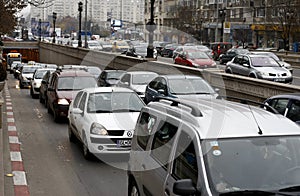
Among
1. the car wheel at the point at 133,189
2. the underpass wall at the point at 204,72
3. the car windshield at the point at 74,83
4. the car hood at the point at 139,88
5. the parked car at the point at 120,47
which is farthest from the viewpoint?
the parked car at the point at 120,47

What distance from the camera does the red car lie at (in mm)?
33469

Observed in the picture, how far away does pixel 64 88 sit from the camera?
1805 centimetres

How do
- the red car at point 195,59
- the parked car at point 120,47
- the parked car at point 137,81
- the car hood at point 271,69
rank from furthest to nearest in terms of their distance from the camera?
the parked car at point 120,47, the red car at point 195,59, the car hood at point 271,69, the parked car at point 137,81

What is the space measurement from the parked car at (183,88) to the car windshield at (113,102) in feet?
12.3

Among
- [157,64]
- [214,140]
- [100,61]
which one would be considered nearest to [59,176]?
[214,140]

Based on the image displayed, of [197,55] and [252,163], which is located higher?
[197,55]

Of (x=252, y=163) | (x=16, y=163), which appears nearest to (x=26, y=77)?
(x=16, y=163)

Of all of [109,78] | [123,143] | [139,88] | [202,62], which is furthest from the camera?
[202,62]

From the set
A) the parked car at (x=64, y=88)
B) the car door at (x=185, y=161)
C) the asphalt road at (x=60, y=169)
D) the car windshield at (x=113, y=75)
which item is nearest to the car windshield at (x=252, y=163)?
the car door at (x=185, y=161)

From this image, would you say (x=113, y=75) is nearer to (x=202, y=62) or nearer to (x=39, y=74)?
(x=39, y=74)

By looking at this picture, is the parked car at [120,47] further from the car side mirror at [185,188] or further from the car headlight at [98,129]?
the car side mirror at [185,188]

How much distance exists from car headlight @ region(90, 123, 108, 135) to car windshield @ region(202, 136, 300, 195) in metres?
5.74

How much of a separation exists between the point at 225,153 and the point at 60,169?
603 centimetres

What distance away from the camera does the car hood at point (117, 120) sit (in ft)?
36.4
